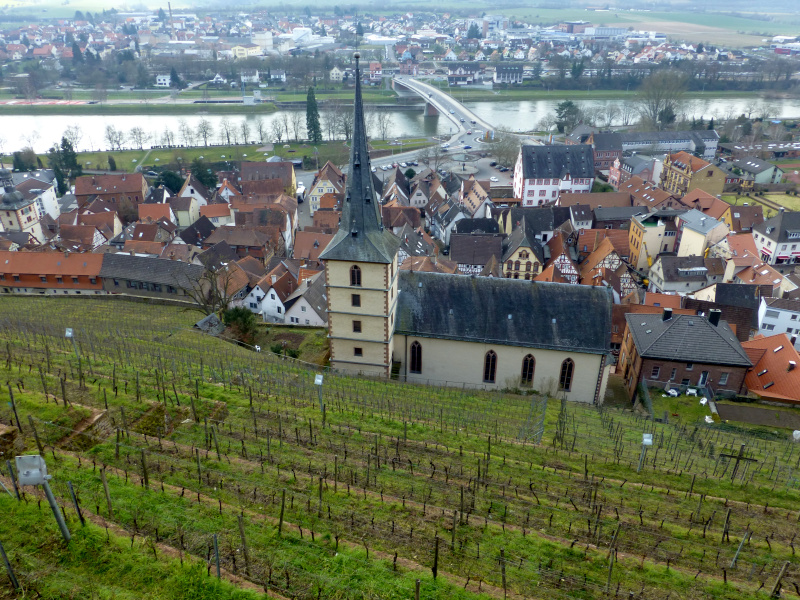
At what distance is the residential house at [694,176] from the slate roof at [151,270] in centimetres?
7377

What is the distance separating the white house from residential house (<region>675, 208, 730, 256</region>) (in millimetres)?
17395

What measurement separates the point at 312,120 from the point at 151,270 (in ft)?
241

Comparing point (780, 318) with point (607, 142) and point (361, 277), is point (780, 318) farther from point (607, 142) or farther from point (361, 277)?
point (607, 142)

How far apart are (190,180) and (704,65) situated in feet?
570

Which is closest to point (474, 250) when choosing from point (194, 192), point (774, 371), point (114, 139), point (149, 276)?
point (774, 371)

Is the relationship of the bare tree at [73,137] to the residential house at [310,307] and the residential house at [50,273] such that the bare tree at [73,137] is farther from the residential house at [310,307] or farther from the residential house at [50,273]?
the residential house at [310,307]

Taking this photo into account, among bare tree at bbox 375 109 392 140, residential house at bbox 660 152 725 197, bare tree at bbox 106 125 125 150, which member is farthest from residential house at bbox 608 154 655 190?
bare tree at bbox 106 125 125 150

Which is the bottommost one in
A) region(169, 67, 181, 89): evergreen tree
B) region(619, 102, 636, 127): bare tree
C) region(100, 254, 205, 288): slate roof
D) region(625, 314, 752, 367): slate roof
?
region(100, 254, 205, 288): slate roof

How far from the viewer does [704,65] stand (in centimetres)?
18275

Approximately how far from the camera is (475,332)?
34.3m

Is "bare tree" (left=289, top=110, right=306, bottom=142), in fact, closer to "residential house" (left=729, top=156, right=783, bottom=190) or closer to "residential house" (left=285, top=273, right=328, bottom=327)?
"residential house" (left=285, top=273, right=328, bottom=327)

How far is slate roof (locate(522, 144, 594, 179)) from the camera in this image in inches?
3452

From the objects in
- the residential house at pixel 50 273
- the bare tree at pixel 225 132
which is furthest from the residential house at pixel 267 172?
the bare tree at pixel 225 132

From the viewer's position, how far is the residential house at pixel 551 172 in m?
87.9
